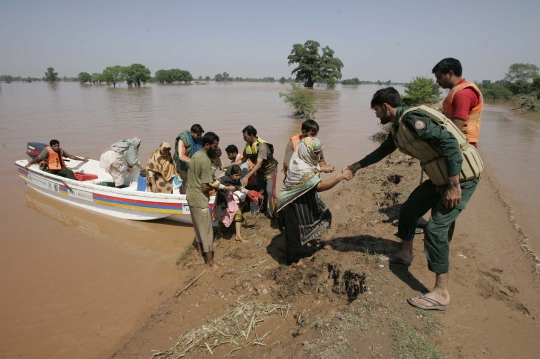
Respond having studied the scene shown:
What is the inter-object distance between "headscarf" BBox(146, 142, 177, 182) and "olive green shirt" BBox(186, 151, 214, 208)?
183cm

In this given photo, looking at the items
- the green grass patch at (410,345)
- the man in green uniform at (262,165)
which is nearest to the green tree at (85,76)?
the man in green uniform at (262,165)

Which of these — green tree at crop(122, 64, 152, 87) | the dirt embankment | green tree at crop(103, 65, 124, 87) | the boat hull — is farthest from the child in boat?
green tree at crop(103, 65, 124, 87)

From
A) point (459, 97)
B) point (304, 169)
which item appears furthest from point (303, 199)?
point (459, 97)

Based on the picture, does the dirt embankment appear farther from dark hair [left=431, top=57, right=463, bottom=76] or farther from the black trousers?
dark hair [left=431, top=57, right=463, bottom=76]

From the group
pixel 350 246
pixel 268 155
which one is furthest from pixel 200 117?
pixel 350 246

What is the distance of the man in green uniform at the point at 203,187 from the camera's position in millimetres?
3773

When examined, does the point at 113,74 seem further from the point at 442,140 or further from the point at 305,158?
the point at 442,140

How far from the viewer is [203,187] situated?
151 inches

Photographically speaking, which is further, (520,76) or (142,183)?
(520,76)

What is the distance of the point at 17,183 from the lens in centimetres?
855

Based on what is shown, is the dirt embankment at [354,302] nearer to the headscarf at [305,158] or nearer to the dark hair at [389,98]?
the headscarf at [305,158]

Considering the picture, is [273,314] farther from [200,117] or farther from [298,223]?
[200,117]

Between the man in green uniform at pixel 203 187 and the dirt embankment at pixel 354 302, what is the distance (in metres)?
0.45

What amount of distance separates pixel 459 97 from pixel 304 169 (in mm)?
1540
